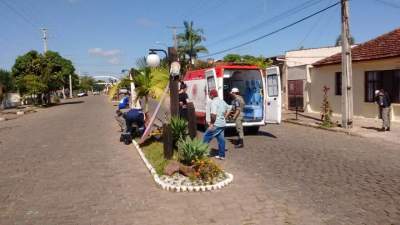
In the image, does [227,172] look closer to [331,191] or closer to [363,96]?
[331,191]

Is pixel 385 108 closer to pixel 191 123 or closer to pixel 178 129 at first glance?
pixel 191 123

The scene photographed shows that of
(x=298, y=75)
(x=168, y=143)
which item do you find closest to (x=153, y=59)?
(x=168, y=143)

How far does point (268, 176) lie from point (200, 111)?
8.32 metres

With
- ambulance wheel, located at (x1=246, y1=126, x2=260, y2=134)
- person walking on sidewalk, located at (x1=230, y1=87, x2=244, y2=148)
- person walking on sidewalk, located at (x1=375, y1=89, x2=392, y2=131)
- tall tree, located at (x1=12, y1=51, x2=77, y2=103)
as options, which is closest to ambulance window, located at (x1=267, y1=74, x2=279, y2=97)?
ambulance wheel, located at (x1=246, y1=126, x2=260, y2=134)

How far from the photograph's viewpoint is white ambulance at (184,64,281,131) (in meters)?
14.5

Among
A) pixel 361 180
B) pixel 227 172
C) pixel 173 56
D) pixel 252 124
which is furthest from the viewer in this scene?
pixel 252 124

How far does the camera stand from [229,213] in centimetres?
615

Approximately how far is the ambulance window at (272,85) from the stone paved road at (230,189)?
2.75 meters

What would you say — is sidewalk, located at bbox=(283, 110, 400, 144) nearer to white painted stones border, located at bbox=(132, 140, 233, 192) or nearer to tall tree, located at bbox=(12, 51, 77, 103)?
white painted stones border, located at bbox=(132, 140, 233, 192)

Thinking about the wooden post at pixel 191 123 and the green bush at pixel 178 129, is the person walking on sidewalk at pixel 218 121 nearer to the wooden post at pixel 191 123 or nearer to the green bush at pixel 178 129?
the green bush at pixel 178 129

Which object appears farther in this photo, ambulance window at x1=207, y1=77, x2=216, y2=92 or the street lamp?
ambulance window at x1=207, y1=77, x2=216, y2=92

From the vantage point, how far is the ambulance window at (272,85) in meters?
14.7

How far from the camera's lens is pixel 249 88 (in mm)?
16422

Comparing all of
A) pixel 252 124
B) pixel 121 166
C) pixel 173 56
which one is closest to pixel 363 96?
pixel 252 124
